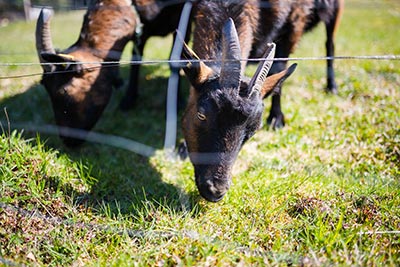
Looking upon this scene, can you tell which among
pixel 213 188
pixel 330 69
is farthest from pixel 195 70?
pixel 330 69

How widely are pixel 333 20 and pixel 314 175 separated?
3.03 m

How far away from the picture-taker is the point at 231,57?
299 centimetres

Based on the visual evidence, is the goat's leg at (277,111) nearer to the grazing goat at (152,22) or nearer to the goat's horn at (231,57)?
the grazing goat at (152,22)

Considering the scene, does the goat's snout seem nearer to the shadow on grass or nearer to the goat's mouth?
the goat's mouth

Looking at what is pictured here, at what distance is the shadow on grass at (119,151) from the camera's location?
3.33m

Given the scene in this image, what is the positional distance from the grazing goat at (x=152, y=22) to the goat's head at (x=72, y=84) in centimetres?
88

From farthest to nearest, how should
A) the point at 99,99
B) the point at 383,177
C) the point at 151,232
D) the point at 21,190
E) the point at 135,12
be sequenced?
the point at 135,12
the point at 99,99
the point at 383,177
the point at 21,190
the point at 151,232

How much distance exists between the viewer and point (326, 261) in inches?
100

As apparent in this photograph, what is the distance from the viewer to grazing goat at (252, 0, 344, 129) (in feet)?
14.1

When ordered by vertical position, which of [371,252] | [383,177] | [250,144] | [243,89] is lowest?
[250,144]

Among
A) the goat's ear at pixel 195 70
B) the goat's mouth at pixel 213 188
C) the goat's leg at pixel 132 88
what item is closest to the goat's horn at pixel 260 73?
the goat's ear at pixel 195 70

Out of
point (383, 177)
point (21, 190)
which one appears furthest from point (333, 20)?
point (21, 190)

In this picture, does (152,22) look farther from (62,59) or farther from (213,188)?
(213,188)

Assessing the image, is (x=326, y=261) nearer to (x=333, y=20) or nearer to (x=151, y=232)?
(x=151, y=232)
